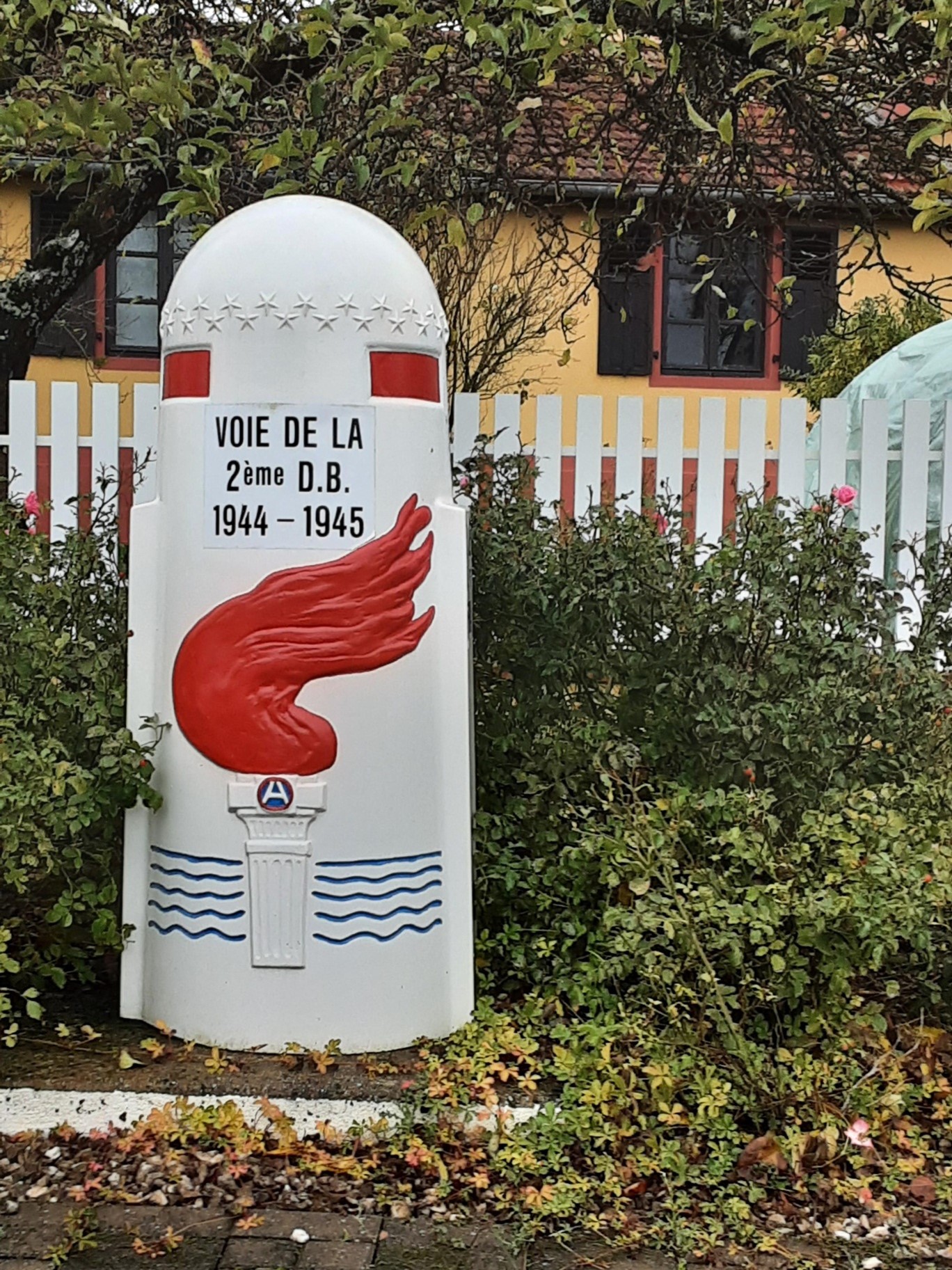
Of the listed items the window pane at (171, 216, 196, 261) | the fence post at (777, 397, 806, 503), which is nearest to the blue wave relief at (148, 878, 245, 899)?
the fence post at (777, 397, 806, 503)

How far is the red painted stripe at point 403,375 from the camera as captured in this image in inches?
136

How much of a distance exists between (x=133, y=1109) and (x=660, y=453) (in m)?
3.62

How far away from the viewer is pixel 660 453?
18.9 ft

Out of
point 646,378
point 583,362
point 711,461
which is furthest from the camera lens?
point 646,378

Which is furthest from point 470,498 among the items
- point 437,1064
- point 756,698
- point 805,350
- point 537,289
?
point 805,350

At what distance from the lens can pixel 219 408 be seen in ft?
11.3

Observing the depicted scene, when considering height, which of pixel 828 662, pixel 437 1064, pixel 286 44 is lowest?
pixel 437 1064

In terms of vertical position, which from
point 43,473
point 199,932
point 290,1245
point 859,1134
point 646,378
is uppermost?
point 646,378

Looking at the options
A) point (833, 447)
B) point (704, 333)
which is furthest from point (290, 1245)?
point (704, 333)

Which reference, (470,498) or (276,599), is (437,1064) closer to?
(276,599)

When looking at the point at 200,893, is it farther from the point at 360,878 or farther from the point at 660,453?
the point at 660,453

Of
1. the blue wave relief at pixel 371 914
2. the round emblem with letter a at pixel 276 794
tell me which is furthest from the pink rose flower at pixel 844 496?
the round emblem with letter a at pixel 276 794

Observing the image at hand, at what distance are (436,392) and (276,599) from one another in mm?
706

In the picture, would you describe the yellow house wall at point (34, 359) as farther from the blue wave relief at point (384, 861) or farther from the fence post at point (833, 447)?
the blue wave relief at point (384, 861)
